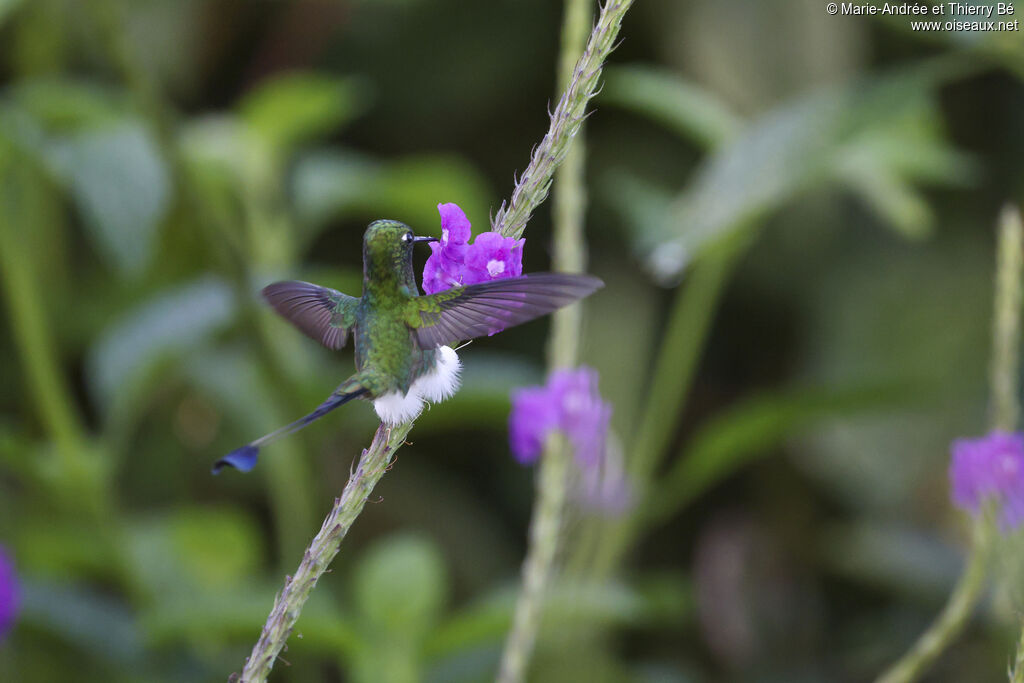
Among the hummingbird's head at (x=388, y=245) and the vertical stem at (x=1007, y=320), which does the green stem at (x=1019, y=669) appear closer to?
the vertical stem at (x=1007, y=320)

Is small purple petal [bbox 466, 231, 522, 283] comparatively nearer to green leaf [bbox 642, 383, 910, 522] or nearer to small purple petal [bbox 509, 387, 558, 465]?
small purple petal [bbox 509, 387, 558, 465]

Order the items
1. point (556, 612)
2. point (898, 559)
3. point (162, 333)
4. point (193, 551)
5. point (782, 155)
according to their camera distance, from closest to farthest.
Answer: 1. point (556, 612)
2. point (782, 155)
3. point (162, 333)
4. point (193, 551)
5. point (898, 559)

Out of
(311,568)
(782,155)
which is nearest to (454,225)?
(311,568)

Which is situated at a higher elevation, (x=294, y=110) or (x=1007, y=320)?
(x=294, y=110)

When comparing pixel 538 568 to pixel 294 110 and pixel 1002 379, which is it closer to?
pixel 1002 379

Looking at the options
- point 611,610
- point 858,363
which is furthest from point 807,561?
point 611,610

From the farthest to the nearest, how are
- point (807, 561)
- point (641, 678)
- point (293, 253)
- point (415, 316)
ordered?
point (807, 561) → point (293, 253) → point (641, 678) → point (415, 316)

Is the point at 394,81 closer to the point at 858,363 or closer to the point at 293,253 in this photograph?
the point at 293,253
